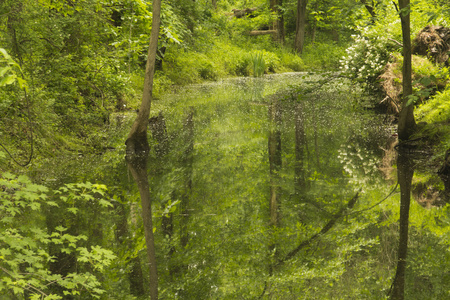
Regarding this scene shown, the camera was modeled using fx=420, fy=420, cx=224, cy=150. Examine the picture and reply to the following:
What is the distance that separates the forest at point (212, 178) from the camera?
373 centimetres

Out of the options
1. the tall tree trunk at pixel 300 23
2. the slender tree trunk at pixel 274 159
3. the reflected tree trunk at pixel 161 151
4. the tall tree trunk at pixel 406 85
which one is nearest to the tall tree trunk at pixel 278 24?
the tall tree trunk at pixel 300 23

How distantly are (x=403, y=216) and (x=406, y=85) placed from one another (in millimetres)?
3747

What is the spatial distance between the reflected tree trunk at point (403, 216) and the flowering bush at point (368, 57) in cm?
376

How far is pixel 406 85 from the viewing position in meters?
7.88

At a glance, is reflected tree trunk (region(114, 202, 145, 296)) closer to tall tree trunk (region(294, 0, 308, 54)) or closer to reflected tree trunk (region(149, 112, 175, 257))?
reflected tree trunk (region(149, 112, 175, 257))

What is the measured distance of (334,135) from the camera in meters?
9.90

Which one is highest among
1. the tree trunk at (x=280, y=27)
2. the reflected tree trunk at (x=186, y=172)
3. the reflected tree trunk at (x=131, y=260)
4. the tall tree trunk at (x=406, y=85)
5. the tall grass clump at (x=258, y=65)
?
the tree trunk at (x=280, y=27)

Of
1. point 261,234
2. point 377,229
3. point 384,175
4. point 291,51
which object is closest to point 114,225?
point 261,234

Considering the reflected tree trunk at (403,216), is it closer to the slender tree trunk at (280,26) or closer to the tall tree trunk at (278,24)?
the tall tree trunk at (278,24)

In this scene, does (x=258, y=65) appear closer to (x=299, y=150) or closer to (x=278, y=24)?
(x=278, y=24)

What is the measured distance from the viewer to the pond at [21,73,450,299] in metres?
3.81

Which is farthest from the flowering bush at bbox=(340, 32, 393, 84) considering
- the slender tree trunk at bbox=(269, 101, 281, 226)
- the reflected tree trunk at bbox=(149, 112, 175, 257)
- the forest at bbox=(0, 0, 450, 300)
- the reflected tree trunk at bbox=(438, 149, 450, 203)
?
the reflected tree trunk at bbox=(149, 112, 175, 257)

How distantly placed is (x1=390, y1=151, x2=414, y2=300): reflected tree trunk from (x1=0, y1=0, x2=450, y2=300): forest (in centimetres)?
3

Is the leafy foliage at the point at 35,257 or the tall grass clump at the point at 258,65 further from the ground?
the tall grass clump at the point at 258,65
